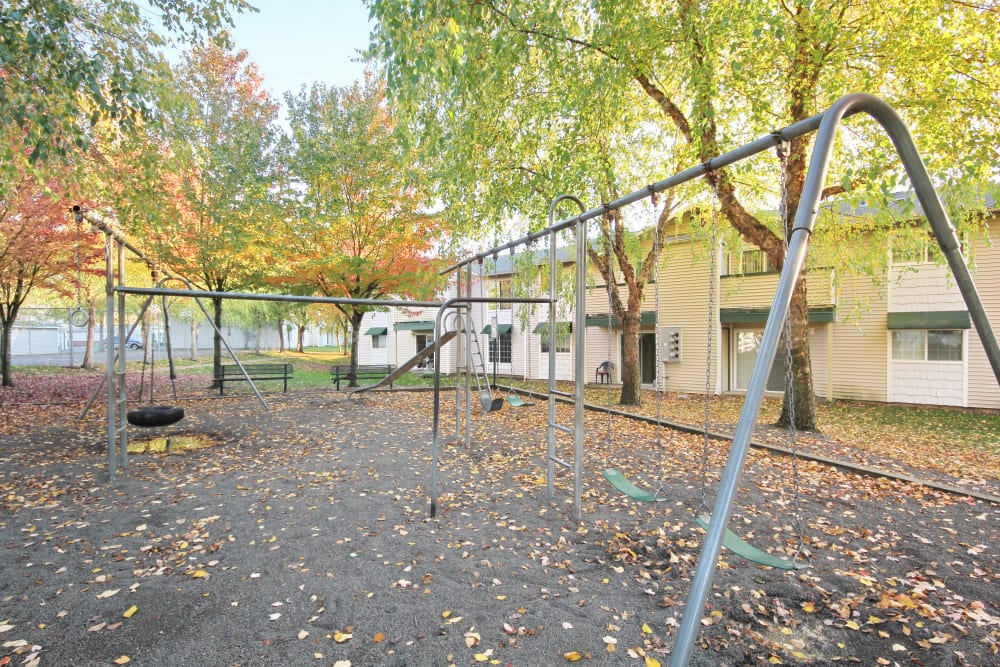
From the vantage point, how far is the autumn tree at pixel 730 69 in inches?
253

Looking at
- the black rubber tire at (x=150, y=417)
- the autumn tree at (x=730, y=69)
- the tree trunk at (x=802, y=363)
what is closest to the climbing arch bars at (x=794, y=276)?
the autumn tree at (x=730, y=69)

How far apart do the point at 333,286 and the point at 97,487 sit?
9665 millimetres

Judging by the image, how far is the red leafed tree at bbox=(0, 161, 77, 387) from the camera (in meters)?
11.2

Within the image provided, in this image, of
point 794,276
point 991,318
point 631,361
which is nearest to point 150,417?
point 794,276

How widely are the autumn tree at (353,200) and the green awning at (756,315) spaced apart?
9.35 meters

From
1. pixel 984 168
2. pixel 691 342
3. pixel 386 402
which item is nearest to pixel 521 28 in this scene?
pixel 984 168

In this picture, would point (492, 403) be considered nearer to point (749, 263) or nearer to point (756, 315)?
point (756, 315)

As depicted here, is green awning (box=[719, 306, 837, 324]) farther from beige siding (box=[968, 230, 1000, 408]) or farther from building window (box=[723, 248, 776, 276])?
beige siding (box=[968, 230, 1000, 408])

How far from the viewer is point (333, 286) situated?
14641 millimetres

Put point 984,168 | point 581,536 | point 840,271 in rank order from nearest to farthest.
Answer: point 581,536 → point 984,168 → point 840,271

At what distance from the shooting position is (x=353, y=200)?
1393 cm

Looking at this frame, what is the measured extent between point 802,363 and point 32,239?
55.3 feet

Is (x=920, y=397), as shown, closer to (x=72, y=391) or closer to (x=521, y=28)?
(x=521, y=28)

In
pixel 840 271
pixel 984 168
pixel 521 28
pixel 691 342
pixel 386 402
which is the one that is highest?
pixel 521 28
